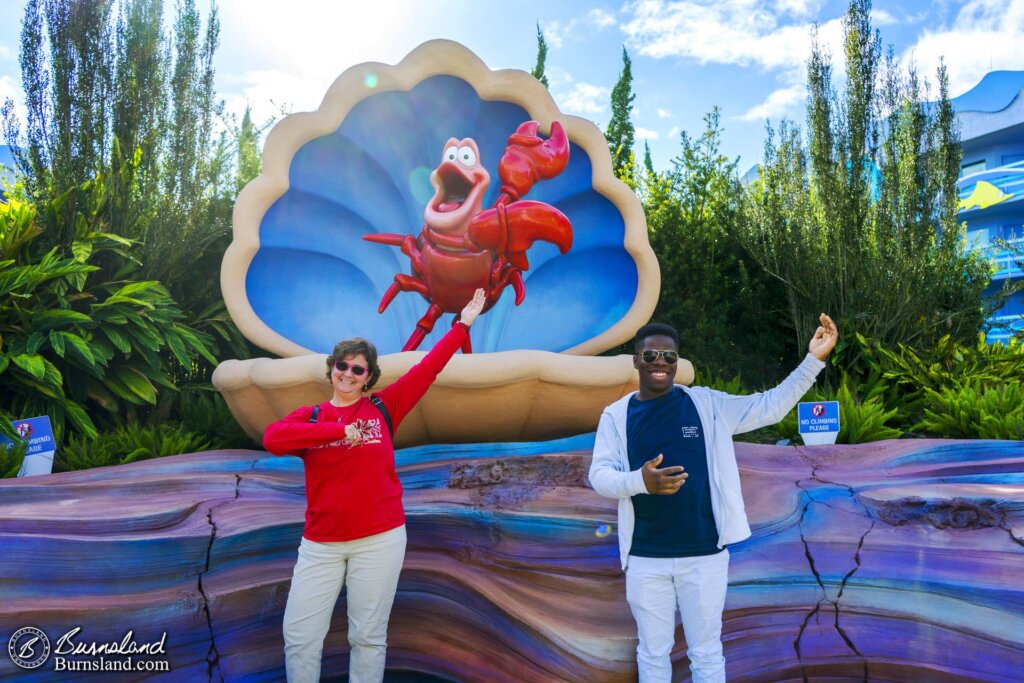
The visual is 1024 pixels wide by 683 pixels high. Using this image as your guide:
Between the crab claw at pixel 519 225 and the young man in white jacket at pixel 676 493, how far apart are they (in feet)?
6.59

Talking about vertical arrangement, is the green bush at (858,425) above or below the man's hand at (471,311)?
below

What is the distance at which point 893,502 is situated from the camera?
3.50 metres

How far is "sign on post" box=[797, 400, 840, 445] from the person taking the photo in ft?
13.8

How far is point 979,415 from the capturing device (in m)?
4.52

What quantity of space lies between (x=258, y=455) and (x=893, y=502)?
3.51 meters

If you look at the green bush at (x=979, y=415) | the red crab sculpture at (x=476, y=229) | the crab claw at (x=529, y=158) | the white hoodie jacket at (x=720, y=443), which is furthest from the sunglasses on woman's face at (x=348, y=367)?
the green bush at (x=979, y=415)

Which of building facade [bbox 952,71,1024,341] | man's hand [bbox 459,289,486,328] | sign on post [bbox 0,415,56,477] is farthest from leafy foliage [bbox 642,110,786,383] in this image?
building facade [bbox 952,71,1024,341]

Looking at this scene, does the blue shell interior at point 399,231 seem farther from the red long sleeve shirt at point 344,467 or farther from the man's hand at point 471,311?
the red long sleeve shirt at point 344,467

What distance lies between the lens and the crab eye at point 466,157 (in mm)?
4934

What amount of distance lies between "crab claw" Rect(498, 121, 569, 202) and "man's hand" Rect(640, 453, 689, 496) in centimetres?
301

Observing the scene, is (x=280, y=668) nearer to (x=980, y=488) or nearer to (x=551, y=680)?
(x=551, y=680)

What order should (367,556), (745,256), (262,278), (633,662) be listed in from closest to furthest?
1. (367,556)
2. (633,662)
3. (262,278)
4. (745,256)

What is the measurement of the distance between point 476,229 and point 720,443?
2.47 meters

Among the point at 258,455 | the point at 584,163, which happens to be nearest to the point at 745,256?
the point at 584,163
